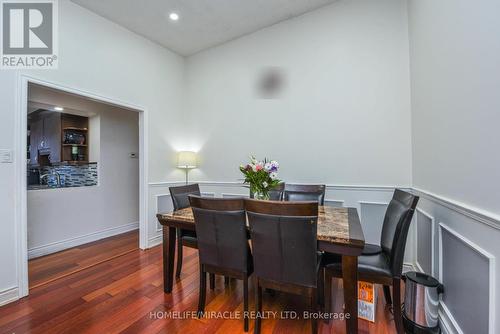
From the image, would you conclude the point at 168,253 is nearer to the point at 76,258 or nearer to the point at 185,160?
the point at 76,258

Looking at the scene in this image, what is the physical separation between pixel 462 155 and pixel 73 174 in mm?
4728

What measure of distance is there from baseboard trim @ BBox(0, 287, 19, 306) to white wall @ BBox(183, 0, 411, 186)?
2505 mm

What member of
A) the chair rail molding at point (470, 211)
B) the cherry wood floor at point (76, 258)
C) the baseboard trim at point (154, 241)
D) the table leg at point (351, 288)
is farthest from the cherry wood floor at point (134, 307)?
the chair rail molding at point (470, 211)

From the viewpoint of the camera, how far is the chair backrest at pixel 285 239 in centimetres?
128

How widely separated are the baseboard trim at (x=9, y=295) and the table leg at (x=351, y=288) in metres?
2.83

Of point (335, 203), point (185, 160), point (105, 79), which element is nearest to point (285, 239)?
point (335, 203)

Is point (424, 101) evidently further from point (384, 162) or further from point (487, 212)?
point (487, 212)

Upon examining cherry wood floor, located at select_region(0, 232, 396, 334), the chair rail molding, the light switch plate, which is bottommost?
cherry wood floor, located at select_region(0, 232, 396, 334)

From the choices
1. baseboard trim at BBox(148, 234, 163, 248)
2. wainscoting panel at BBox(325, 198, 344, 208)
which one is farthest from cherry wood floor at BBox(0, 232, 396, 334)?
wainscoting panel at BBox(325, 198, 344, 208)

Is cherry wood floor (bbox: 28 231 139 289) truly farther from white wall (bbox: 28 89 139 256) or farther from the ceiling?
the ceiling

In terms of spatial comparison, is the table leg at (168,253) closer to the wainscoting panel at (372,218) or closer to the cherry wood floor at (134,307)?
the cherry wood floor at (134,307)

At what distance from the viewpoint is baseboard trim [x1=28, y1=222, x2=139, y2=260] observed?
2926mm

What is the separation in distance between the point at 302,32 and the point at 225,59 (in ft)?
4.26

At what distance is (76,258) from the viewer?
9.48 feet
